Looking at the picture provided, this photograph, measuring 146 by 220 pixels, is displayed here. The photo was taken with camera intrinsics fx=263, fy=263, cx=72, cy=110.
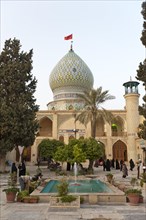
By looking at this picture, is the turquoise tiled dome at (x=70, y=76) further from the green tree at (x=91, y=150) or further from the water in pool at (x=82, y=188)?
the water in pool at (x=82, y=188)

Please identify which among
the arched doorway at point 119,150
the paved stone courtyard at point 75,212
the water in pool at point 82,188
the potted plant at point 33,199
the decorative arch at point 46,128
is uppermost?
the decorative arch at point 46,128

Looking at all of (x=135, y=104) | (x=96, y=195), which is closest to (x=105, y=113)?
(x=135, y=104)

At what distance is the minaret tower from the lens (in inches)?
1404

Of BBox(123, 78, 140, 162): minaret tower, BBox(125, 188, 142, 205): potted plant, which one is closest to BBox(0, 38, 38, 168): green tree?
BBox(125, 188, 142, 205): potted plant

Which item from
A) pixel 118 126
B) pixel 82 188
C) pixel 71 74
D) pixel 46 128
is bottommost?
pixel 82 188

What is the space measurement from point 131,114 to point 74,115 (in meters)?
8.01

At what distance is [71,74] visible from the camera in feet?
145

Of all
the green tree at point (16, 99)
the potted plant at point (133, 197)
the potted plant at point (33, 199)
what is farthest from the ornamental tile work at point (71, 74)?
the potted plant at point (133, 197)

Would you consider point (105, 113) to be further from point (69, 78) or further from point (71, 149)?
point (69, 78)

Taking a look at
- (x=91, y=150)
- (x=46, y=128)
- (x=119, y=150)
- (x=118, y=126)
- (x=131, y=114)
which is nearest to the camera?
(x=91, y=150)

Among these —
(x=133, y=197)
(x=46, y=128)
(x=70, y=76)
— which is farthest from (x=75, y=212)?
(x=70, y=76)

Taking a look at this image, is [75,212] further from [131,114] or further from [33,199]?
[131,114]

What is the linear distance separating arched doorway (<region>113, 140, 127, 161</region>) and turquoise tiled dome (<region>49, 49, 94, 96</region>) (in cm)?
1155

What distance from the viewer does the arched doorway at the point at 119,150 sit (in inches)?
1494
